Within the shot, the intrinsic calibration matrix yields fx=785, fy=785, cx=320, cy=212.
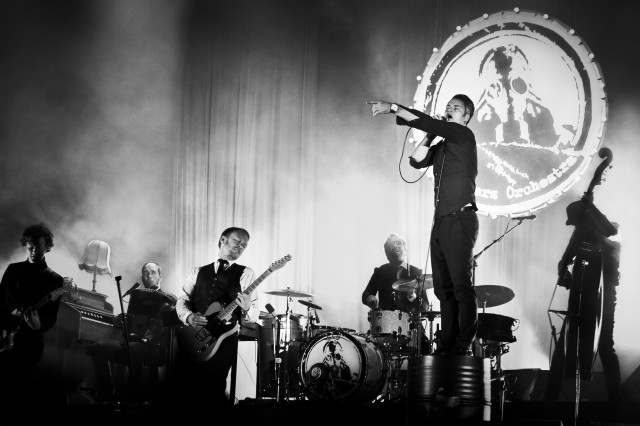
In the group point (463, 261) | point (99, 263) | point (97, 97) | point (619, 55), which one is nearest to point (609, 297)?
point (619, 55)

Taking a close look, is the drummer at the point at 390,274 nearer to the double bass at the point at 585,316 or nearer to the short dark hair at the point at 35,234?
the double bass at the point at 585,316

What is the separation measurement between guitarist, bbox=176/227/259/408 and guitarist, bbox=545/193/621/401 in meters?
2.76

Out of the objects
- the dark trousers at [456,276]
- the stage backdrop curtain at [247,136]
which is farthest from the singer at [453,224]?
the stage backdrop curtain at [247,136]

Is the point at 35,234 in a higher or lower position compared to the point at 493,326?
higher

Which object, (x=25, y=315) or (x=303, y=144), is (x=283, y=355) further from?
(x=303, y=144)

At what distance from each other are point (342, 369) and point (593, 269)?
2248 mm

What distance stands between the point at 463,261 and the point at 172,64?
6.20 metres

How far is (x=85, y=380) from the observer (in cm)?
741

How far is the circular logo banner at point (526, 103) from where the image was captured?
7.72 m

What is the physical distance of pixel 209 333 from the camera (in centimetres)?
549

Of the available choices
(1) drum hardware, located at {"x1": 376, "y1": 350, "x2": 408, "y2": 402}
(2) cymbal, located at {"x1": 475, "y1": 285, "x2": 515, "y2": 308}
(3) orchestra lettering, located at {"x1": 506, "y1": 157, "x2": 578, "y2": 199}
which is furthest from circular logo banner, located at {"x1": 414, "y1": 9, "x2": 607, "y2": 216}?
(1) drum hardware, located at {"x1": 376, "y1": 350, "x2": 408, "y2": 402}

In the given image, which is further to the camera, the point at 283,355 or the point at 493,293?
the point at 283,355

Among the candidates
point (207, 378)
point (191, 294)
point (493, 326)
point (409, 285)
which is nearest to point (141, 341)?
point (191, 294)

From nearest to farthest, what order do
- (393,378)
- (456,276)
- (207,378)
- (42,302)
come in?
1. (456,276)
2. (207,378)
3. (42,302)
4. (393,378)
